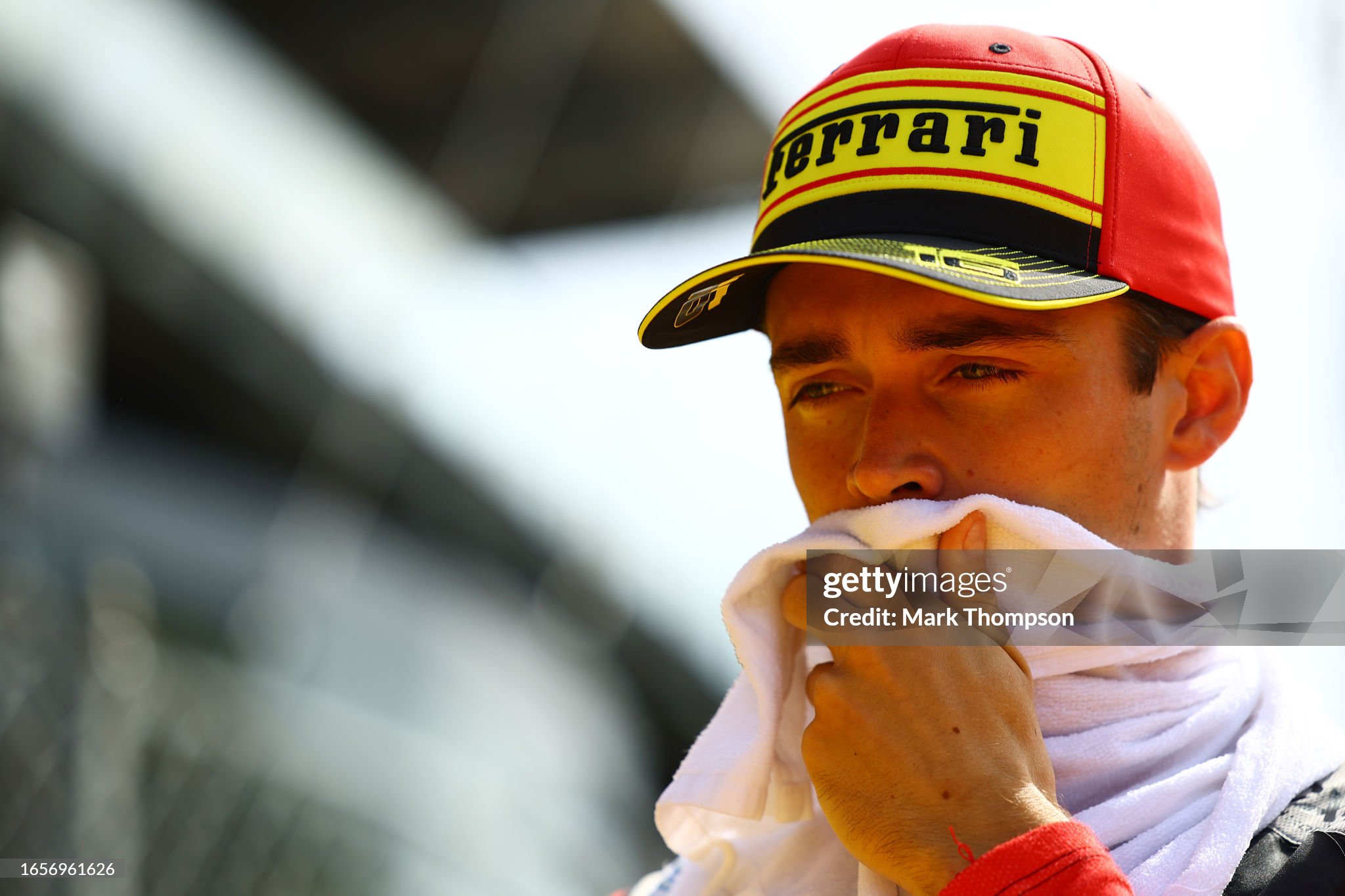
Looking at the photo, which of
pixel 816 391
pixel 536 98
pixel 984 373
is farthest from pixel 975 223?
pixel 536 98

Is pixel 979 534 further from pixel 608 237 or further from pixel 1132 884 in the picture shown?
pixel 608 237

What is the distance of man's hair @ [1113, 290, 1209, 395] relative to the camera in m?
1.45

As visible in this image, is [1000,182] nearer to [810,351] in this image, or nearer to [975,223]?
[975,223]

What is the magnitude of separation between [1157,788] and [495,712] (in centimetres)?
767

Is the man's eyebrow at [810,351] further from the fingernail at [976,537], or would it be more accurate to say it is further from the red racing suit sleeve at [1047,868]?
the red racing suit sleeve at [1047,868]

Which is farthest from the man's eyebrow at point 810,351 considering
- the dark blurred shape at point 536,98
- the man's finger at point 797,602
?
the dark blurred shape at point 536,98

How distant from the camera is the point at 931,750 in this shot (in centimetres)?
123

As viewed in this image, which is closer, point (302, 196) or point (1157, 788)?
point (1157, 788)

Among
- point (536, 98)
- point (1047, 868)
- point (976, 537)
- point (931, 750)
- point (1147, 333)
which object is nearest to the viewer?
point (1047, 868)

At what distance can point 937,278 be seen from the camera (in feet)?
4.16

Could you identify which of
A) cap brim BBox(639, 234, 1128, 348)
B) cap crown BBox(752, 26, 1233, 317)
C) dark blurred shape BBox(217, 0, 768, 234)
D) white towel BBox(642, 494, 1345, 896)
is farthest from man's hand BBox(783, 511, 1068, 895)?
dark blurred shape BBox(217, 0, 768, 234)

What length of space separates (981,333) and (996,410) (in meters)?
0.09

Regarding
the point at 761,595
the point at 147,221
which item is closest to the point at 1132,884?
the point at 761,595

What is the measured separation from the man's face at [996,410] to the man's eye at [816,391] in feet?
0.13
